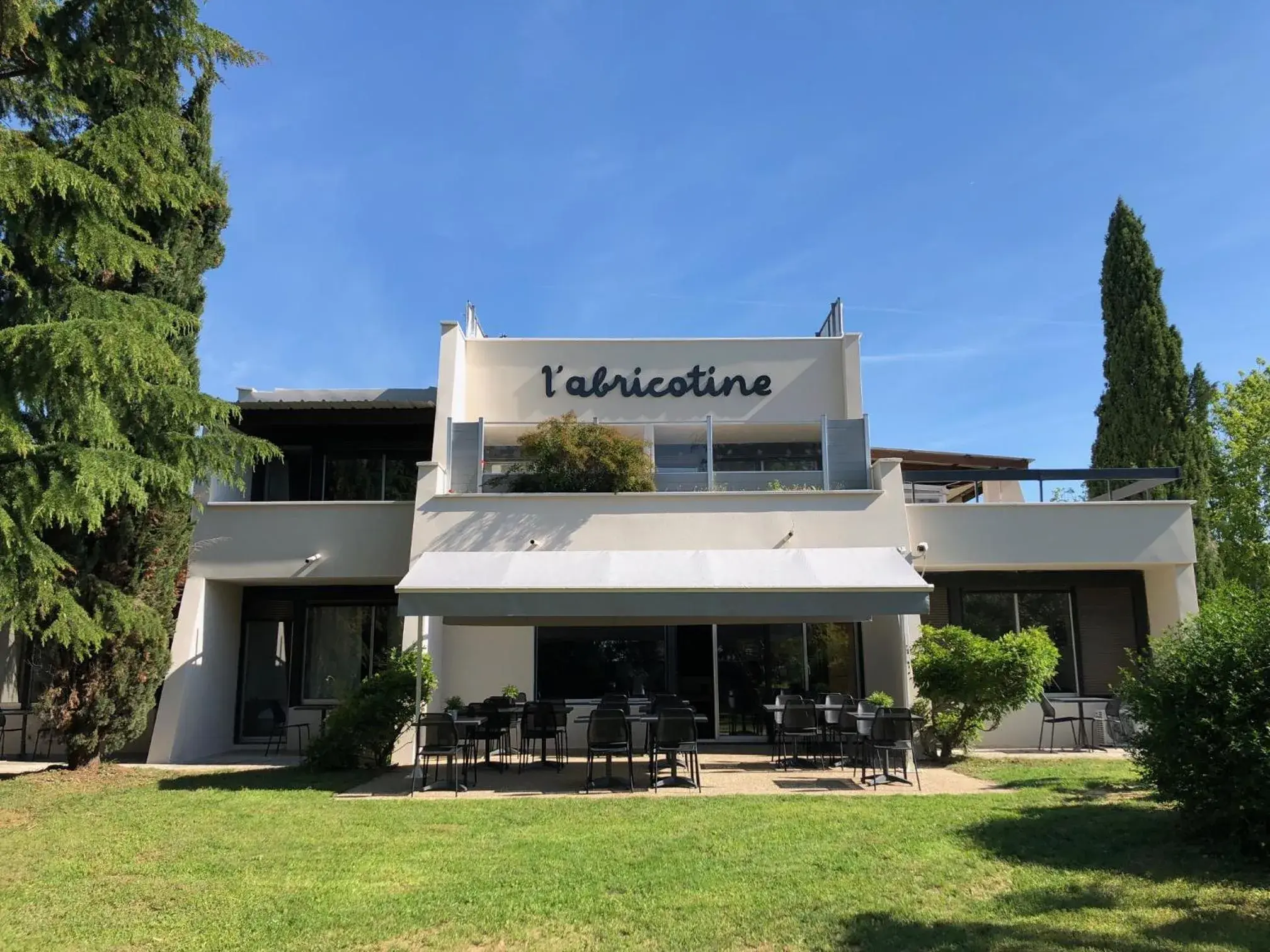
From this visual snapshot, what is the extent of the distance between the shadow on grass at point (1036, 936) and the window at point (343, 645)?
39.3 ft

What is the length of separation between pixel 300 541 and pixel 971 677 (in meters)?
10.6

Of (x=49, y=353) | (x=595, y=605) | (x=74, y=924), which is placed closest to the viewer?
(x=74, y=924)

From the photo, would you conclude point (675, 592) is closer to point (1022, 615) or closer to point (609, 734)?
point (609, 734)

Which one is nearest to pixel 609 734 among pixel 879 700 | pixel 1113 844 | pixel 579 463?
pixel 879 700

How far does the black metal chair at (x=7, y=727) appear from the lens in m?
14.2

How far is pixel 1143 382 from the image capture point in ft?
73.5

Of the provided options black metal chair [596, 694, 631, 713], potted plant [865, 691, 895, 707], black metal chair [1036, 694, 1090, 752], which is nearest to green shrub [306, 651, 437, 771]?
black metal chair [596, 694, 631, 713]

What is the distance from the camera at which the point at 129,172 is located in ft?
30.8

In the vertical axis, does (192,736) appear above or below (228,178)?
below

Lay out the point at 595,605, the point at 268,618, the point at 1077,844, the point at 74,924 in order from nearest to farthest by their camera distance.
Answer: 1. the point at 74,924
2. the point at 1077,844
3. the point at 595,605
4. the point at 268,618

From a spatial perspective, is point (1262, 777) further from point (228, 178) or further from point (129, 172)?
point (228, 178)

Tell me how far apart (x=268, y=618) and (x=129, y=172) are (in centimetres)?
891

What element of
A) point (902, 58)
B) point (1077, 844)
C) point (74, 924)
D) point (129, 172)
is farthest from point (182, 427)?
point (1077, 844)

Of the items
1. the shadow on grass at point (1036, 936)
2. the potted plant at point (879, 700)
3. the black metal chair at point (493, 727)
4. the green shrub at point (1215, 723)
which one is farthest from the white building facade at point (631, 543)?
the shadow on grass at point (1036, 936)
